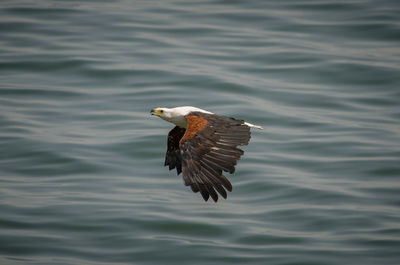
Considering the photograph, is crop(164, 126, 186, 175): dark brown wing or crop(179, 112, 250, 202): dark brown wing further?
crop(164, 126, 186, 175): dark brown wing

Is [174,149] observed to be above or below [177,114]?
below

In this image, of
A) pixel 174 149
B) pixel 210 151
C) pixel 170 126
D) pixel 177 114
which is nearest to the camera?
pixel 210 151

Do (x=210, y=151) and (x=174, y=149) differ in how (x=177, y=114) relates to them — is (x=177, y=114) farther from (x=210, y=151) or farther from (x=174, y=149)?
(x=210, y=151)

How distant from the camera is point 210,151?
400 inches

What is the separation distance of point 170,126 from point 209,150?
806 centimetres

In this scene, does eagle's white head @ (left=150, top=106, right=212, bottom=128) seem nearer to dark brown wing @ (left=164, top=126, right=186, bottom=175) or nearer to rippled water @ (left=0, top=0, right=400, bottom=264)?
dark brown wing @ (left=164, top=126, right=186, bottom=175)

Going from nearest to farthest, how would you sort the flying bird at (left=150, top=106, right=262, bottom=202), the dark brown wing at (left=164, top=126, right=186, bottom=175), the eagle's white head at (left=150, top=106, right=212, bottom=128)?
the flying bird at (left=150, top=106, right=262, bottom=202) → the eagle's white head at (left=150, top=106, right=212, bottom=128) → the dark brown wing at (left=164, top=126, right=186, bottom=175)

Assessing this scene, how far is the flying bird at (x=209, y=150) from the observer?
963 cm

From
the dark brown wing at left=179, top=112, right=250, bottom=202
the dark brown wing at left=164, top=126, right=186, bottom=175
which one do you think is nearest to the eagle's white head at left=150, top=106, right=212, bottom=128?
the dark brown wing at left=164, top=126, right=186, bottom=175

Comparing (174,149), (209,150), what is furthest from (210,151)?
(174,149)

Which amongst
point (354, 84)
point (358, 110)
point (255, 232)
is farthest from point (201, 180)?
point (354, 84)

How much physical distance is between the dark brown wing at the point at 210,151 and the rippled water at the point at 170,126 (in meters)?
2.85

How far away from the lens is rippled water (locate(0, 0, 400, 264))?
13.2 m

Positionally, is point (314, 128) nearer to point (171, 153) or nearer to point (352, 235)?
point (352, 235)
